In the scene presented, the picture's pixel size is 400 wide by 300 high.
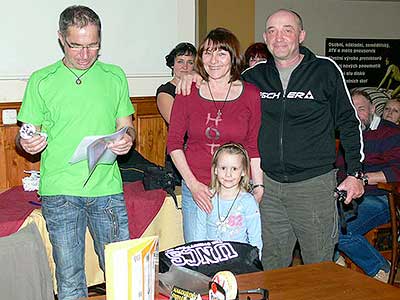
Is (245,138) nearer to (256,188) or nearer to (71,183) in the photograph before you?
(256,188)

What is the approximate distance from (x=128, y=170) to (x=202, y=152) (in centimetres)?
125

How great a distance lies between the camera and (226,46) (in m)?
2.54

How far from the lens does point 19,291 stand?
1603mm

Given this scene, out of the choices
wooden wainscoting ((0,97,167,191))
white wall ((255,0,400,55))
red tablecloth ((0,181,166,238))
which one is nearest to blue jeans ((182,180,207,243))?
red tablecloth ((0,181,166,238))

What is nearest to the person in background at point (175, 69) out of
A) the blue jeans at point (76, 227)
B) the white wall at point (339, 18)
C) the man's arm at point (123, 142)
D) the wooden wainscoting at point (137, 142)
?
the wooden wainscoting at point (137, 142)

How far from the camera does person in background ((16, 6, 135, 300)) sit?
Result: 89.7 inches

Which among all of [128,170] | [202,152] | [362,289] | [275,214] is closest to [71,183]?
[202,152]

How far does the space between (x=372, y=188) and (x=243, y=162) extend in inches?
59.6

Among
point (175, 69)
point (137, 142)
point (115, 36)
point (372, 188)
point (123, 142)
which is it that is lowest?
point (372, 188)

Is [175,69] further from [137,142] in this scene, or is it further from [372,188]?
[372,188]

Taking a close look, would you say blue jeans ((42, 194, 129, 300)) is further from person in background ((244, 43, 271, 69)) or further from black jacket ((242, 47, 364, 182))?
person in background ((244, 43, 271, 69))

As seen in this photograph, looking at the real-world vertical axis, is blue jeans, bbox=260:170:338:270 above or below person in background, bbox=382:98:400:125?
below

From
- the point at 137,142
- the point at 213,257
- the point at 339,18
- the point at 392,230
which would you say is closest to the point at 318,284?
the point at 213,257

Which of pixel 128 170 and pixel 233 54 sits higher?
pixel 233 54
